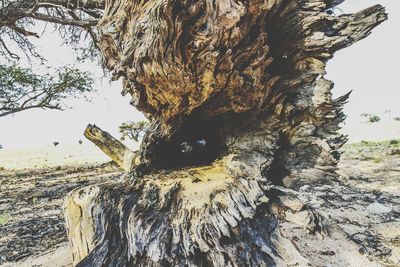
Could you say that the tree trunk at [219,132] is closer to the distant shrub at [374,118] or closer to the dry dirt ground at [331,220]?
the dry dirt ground at [331,220]

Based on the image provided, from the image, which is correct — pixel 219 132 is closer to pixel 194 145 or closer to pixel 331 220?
pixel 194 145

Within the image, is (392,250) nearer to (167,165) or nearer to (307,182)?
(307,182)

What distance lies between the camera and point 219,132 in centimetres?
256

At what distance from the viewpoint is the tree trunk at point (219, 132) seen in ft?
5.48

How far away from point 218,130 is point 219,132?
0.02 metres

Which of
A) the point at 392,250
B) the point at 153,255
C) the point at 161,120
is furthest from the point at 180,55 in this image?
the point at 392,250

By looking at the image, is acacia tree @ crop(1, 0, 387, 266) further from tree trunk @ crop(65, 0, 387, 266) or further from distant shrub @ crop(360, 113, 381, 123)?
distant shrub @ crop(360, 113, 381, 123)

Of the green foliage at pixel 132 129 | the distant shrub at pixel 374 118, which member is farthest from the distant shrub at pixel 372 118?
the green foliage at pixel 132 129

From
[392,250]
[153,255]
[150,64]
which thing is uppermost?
[150,64]

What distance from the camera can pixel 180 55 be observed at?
1.81 meters

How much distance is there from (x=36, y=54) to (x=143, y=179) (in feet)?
23.4

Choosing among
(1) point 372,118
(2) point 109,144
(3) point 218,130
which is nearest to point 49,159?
(2) point 109,144

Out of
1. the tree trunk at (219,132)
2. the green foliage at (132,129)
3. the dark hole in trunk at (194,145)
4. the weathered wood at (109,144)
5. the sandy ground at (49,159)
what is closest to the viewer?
the tree trunk at (219,132)

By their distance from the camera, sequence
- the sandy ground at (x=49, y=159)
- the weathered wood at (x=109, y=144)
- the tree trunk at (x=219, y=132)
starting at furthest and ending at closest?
the sandy ground at (x=49, y=159), the weathered wood at (x=109, y=144), the tree trunk at (x=219, y=132)
